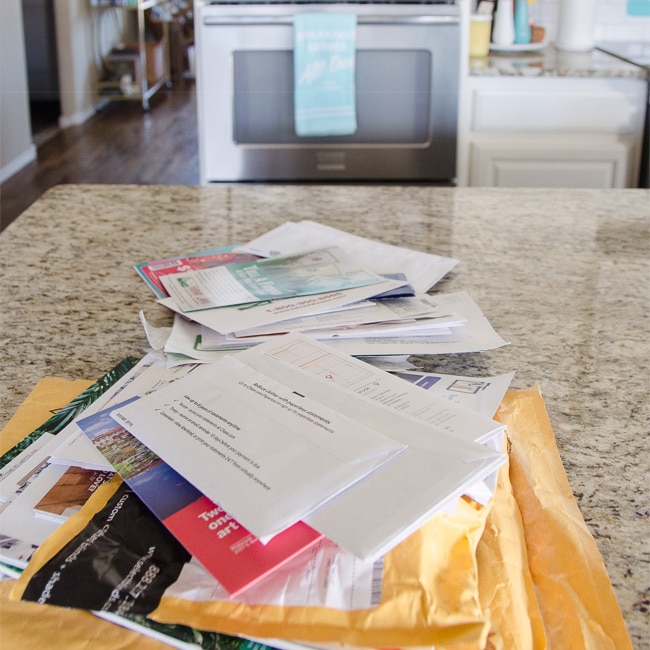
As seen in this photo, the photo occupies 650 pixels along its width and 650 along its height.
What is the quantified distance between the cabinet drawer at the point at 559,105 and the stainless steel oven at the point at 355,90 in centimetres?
11

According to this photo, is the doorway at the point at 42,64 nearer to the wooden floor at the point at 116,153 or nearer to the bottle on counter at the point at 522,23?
the wooden floor at the point at 116,153

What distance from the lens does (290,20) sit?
93.1 inches

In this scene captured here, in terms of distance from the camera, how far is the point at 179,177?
4.24 meters

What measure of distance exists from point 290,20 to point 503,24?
0.73 meters

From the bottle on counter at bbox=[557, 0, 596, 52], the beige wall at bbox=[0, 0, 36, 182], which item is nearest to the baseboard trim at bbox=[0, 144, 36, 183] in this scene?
the beige wall at bbox=[0, 0, 36, 182]

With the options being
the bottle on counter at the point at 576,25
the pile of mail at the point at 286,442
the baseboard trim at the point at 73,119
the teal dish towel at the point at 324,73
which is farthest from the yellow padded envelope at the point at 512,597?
the baseboard trim at the point at 73,119

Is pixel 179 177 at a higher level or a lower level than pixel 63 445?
lower

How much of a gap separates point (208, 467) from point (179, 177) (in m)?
3.85

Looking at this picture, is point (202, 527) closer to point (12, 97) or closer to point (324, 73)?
point (324, 73)

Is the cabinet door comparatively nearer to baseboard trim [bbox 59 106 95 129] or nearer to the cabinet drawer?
the cabinet drawer

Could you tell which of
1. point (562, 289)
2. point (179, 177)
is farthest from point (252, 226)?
point (179, 177)

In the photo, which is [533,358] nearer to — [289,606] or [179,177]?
[289,606]

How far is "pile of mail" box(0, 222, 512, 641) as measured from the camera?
48 cm

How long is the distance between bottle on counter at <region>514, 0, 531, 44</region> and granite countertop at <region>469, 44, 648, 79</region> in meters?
0.10
